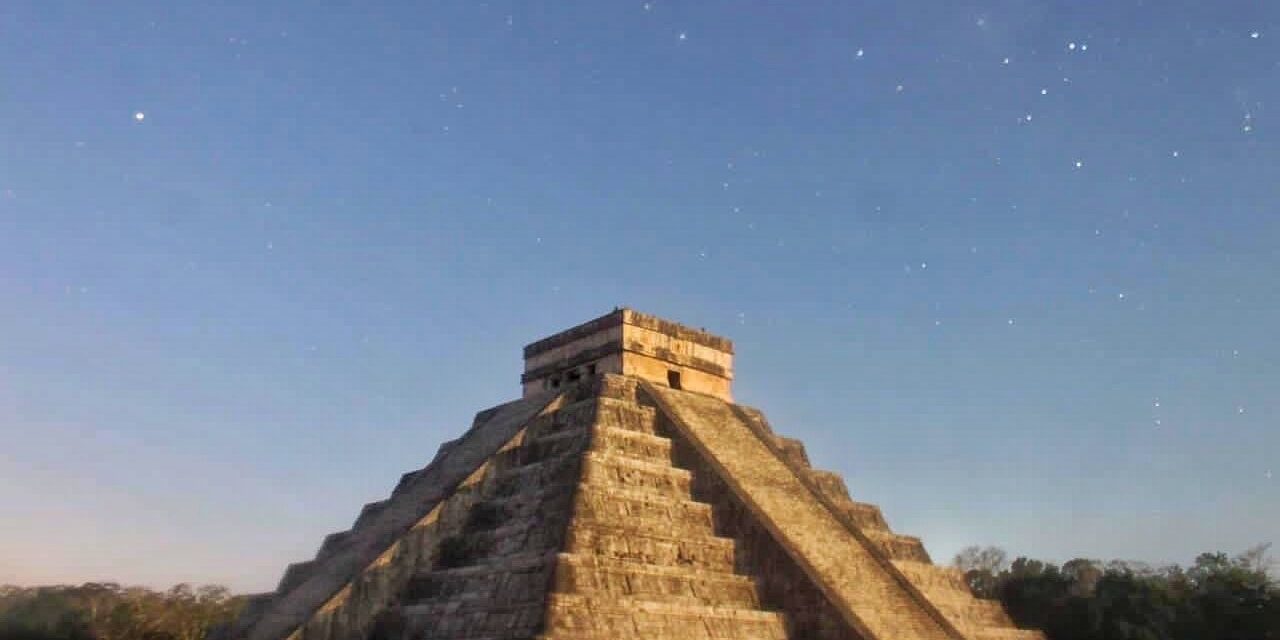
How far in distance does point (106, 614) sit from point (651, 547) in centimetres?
2427

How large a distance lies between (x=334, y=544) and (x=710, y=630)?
8.98 metres

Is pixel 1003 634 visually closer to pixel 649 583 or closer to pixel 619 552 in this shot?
pixel 649 583

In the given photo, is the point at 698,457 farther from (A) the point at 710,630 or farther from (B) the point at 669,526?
(A) the point at 710,630

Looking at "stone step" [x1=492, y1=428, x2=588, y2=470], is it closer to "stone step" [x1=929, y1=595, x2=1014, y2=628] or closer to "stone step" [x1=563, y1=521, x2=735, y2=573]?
"stone step" [x1=563, y1=521, x2=735, y2=573]

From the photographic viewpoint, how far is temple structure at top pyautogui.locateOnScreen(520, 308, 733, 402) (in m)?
21.7

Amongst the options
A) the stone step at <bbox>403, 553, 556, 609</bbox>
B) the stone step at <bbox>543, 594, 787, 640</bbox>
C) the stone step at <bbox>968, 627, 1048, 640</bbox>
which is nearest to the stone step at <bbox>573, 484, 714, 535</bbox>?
the stone step at <bbox>403, 553, 556, 609</bbox>

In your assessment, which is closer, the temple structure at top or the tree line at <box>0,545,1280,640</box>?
the temple structure at top

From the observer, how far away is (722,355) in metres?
23.6

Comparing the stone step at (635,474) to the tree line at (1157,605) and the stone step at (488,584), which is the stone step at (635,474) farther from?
the tree line at (1157,605)

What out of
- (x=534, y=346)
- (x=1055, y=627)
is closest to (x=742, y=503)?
(x=534, y=346)

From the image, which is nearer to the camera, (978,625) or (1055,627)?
(978,625)

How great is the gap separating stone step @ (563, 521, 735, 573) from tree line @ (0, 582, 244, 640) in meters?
19.9

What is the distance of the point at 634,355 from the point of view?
71.0 ft

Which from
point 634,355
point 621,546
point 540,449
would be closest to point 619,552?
point 621,546
